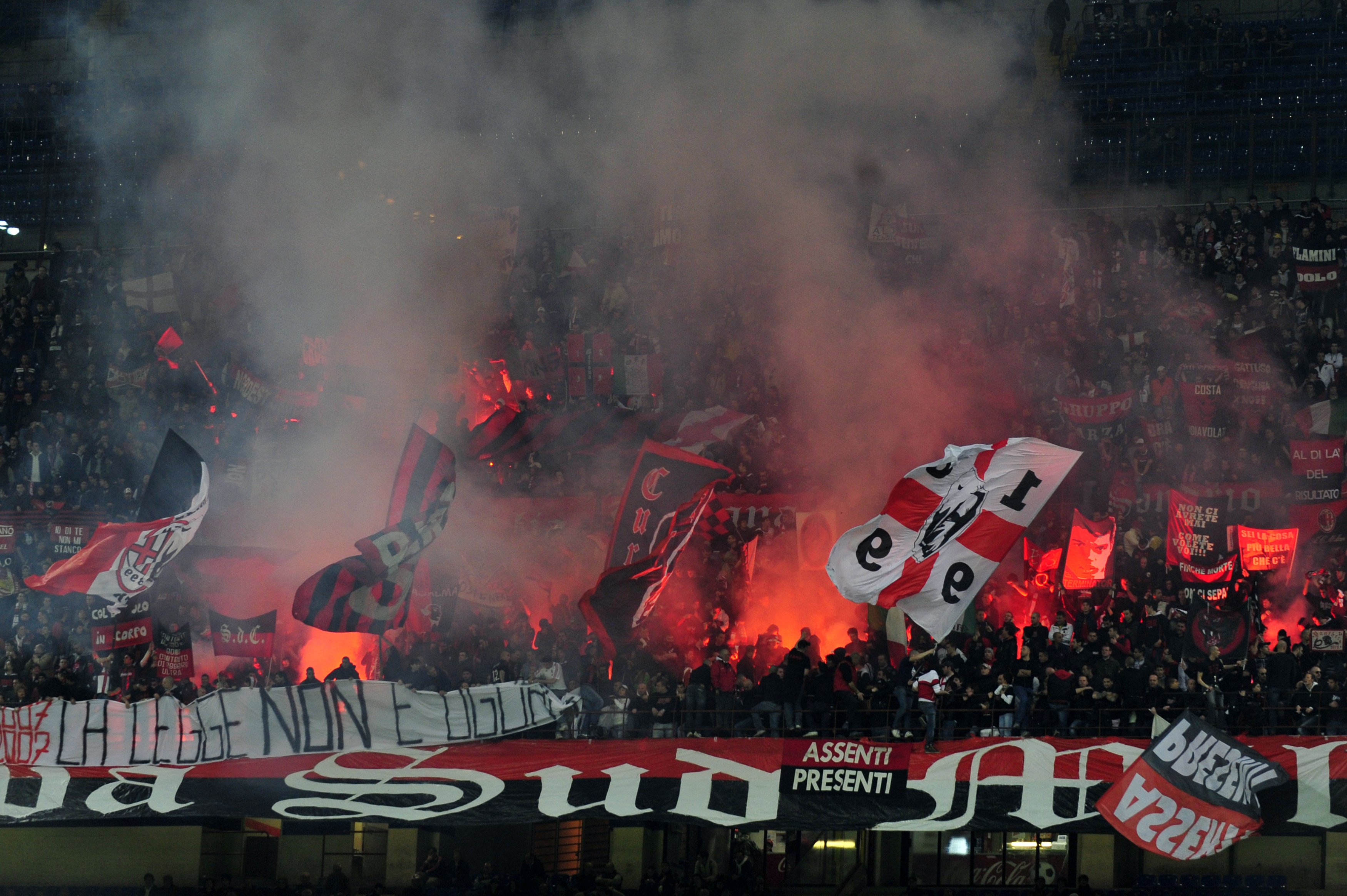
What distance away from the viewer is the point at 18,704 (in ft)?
42.0

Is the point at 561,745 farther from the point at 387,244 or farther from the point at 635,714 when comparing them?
the point at 387,244

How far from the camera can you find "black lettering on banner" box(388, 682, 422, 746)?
11602 mm

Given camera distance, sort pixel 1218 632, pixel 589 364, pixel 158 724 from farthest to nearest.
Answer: pixel 589 364 → pixel 1218 632 → pixel 158 724

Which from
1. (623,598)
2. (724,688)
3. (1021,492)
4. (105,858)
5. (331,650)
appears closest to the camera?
(1021,492)

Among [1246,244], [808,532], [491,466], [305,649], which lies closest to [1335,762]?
[808,532]

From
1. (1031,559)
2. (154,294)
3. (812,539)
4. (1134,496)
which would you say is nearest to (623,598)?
(812,539)

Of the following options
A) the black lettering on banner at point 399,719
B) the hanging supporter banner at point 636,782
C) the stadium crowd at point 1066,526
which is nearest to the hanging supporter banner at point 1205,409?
the stadium crowd at point 1066,526

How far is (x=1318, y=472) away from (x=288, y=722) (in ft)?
29.0

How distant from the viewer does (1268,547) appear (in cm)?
1377

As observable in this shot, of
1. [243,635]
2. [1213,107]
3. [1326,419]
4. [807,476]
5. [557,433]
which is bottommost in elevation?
[243,635]

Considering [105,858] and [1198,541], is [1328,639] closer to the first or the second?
[1198,541]

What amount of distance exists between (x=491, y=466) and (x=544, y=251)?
2919mm

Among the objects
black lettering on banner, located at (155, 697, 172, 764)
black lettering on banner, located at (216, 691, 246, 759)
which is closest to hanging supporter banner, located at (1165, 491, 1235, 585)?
black lettering on banner, located at (216, 691, 246, 759)

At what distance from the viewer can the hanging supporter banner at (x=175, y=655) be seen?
13.5 metres
